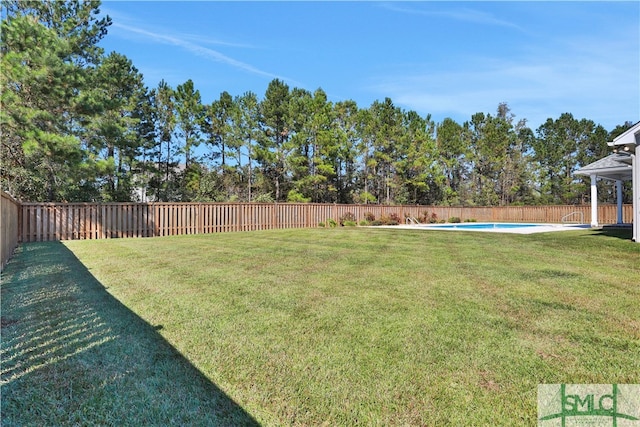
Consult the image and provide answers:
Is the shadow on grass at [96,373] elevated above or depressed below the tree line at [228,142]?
below

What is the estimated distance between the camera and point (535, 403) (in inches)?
73.1

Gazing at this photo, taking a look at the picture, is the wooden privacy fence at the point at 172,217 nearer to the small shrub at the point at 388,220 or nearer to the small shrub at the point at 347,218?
the small shrub at the point at 347,218

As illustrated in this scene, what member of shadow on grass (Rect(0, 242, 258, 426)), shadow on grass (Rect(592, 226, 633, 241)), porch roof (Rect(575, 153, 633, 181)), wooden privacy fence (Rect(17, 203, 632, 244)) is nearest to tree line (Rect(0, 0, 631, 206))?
wooden privacy fence (Rect(17, 203, 632, 244))

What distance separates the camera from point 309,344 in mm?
2584

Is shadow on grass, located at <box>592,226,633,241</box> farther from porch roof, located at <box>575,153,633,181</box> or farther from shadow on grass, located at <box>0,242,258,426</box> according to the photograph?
shadow on grass, located at <box>0,242,258,426</box>

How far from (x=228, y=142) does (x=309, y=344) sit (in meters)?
23.0

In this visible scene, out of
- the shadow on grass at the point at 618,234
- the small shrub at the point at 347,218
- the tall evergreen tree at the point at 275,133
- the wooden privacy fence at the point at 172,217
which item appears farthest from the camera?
the tall evergreen tree at the point at 275,133

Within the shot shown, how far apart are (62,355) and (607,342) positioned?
3937 mm

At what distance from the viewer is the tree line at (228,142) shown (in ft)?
Answer: 39.6

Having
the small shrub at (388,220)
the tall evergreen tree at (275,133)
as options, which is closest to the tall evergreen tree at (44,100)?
the tall evergreen tree at (275,133)

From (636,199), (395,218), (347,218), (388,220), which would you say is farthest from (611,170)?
(347,218)

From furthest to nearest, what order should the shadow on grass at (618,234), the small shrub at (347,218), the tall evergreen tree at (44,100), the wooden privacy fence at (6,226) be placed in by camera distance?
the small shrub at (347,218), the tall evergreen tree at (44,100), the shadow on grass at (618,234), the wooden privacy fence at (6,226)

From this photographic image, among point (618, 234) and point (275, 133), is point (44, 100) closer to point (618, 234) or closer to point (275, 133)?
point (275, 133)

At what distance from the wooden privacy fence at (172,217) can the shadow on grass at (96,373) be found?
31.1 ft
